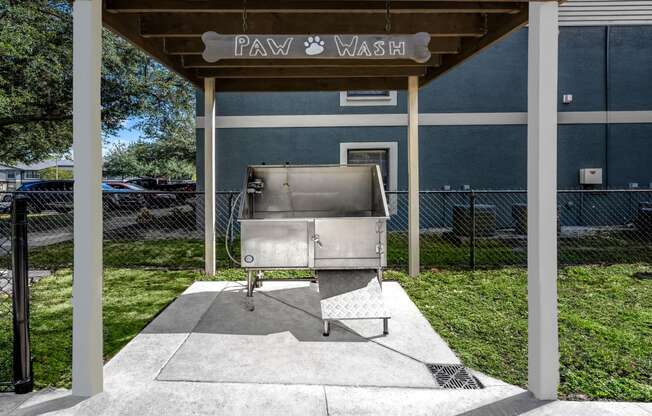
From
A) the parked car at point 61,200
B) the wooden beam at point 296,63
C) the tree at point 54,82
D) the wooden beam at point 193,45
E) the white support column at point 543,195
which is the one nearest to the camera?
the white support column at point 543,195

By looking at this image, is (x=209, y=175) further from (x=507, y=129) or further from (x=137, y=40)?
(x=507, y=129)

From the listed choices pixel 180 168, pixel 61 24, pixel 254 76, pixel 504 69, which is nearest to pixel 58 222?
pixel 61 24

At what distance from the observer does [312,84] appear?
6.57 metres

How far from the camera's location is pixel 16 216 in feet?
9.42

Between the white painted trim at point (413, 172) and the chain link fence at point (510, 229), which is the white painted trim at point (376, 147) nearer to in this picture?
the chain link fence at point (510, 229)

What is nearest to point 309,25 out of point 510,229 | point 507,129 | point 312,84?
point 312,84

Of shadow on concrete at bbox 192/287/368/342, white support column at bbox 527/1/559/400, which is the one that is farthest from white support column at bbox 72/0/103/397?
white support column at bbox 527/1/559/400

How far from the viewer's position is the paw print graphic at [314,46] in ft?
10.6

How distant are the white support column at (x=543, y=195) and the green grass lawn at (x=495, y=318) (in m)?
0.30

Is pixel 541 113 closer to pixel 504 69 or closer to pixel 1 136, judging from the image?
pixel 504 69

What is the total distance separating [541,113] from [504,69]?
9301mm

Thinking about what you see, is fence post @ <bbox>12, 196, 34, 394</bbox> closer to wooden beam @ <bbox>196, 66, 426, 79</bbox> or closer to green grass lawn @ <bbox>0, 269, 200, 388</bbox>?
green grass lawn @ <bbox>0, 269, 200, 388</bbox>

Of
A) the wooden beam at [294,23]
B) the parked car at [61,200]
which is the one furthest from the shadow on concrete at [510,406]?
the parked car at [61,200]

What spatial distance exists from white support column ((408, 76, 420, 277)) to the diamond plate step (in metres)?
2.05
